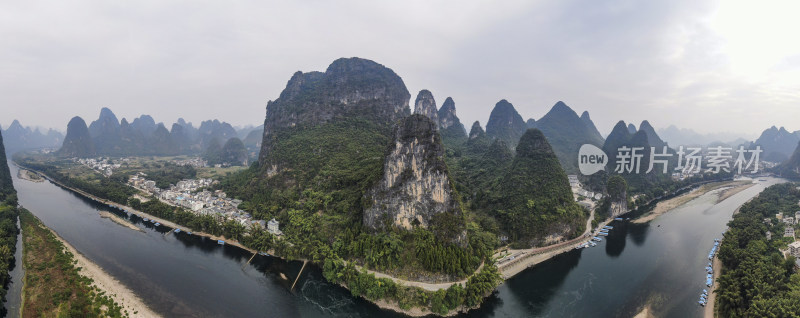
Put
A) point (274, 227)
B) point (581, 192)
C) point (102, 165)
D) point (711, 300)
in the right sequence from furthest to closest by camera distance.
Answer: point (102, 165) < point (581, 192) < point (274, 227) < point (711, 300)

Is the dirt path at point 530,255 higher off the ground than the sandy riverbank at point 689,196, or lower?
lower

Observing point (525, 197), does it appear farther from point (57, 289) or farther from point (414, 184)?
point (57, 289)

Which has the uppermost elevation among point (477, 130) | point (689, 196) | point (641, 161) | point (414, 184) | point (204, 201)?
point (477, 130)

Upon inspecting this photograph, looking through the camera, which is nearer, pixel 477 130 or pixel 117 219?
pixel 117 219

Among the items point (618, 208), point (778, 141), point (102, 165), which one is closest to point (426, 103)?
point (618, 208)

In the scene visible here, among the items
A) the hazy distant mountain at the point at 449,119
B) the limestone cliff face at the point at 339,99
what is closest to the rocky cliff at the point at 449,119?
the hazy distant mountain at the point at 449,119

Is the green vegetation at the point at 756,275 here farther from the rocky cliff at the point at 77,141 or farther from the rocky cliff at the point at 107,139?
the rocky cliff at the point at 107,139
